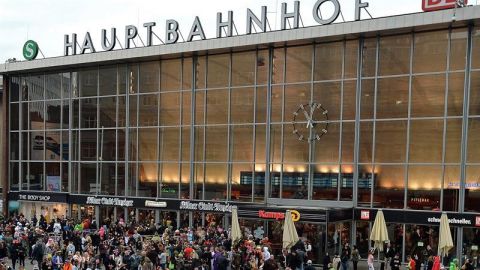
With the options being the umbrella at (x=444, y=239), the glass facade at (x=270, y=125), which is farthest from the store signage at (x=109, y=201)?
the umbrella at (x=444, y=239)

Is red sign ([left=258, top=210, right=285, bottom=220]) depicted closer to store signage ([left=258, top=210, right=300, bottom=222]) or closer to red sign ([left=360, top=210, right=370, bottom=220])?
store signage ([left=258, top=210, right=300, bottom=222])

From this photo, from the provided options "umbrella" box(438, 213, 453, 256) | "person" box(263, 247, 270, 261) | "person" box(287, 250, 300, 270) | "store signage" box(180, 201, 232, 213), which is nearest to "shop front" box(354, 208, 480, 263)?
"umbrella" box(438, 213, 453, 256)

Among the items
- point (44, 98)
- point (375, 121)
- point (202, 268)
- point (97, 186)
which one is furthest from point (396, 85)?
point (44, 98)

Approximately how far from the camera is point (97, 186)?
130 ft

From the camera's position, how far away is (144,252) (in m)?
24.2

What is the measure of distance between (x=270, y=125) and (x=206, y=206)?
6643 mm

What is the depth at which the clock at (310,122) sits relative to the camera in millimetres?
30969

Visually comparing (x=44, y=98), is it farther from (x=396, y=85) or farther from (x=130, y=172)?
(x=396, y=85)

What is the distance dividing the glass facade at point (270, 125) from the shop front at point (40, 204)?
0.76 meters

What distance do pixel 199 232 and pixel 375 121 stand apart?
11406 mm

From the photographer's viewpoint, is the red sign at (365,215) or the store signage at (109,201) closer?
the red sign at (365,215)

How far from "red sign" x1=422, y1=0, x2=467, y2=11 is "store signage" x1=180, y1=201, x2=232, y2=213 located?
1575 centimetres

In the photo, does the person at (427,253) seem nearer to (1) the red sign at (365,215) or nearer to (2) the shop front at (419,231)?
(2) the shop front at (419,231)

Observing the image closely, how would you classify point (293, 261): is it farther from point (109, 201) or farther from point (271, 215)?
point (109, 201)
